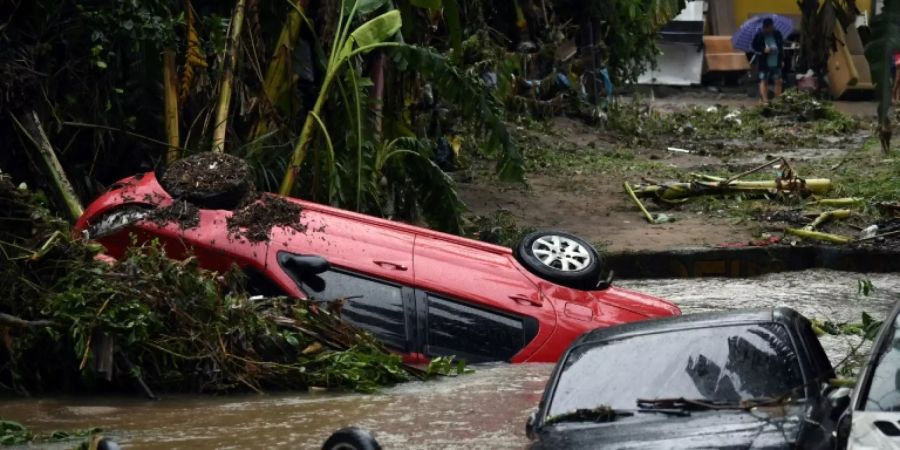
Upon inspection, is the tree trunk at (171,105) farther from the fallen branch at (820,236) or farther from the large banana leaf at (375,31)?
the fallen branch at (820,236)

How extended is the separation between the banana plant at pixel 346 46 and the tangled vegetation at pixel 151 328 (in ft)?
14.1

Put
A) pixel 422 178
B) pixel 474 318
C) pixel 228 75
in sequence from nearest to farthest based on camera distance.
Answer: pixel 474 318 < pixel 228 75 < pixel 422 178

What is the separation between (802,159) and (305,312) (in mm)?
15100

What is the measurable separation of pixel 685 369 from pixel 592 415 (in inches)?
18.0

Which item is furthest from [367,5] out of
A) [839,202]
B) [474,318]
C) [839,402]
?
[839,402]

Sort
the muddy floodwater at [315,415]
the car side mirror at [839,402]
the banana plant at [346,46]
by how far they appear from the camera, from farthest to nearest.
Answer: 1. the banana plant at [346,46]
2. the muddy floodwater at [315,415]
3. the car side mirror at [839,402]

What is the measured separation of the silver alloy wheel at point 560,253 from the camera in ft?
29.5

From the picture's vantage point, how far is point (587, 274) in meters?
8.88

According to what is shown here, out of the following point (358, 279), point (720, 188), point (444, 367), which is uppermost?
point (720, 188)

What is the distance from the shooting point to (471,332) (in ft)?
27.4

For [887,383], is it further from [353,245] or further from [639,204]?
[639,204]

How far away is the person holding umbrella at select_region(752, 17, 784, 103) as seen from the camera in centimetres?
3228

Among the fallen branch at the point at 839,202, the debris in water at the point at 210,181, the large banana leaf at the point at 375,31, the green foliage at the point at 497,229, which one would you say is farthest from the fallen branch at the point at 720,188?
the debris in water at the point at 210,181

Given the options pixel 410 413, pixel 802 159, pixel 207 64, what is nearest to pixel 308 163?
pixel 207 64
